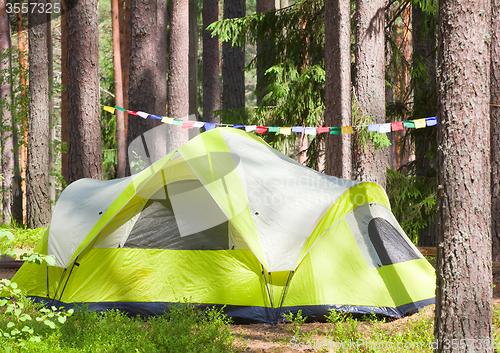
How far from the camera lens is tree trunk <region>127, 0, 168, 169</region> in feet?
25.1

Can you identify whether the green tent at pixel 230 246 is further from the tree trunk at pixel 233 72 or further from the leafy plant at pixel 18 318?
the tree trunk at pixel 233 72

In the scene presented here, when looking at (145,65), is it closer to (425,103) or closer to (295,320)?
(295,320)

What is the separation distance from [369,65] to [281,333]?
186 inches

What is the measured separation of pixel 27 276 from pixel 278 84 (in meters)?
5.55

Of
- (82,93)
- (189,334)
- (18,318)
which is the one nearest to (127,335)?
(189,334)

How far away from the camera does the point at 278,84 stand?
8.74 meters

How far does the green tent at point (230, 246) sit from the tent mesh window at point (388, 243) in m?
0.02

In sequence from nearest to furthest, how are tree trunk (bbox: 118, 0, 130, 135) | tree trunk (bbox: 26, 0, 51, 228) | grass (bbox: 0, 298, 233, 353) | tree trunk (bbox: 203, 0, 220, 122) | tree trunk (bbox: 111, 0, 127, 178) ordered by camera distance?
1. grass (bbox: 0, 298, 233, 353)
2. tree trunk (bbox: 26, 0, 51, 228)
3. tree trunk (bbox: 203, 0, 220, 122)
4. tree trunk (bbox: 111, 0, 127, 178)
5. tree trunk (bbox: 118, 0, 130, 135)

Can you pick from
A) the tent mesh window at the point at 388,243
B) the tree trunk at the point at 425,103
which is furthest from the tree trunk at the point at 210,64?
the tent mesh window at the point at 388,243

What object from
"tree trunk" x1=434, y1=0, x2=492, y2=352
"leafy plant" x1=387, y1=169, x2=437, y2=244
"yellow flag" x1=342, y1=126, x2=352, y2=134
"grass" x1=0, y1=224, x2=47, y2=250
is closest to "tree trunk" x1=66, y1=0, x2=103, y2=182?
"grass" x1=0, y1=224, x2=47, y2=250

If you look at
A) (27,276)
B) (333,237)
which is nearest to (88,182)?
(27,276)

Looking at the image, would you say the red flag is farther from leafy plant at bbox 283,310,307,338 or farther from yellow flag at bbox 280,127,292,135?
leafy plant at bbox 283,310,307,338

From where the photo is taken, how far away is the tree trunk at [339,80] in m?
7.16

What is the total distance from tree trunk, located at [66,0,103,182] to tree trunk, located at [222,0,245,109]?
5.11 metres
